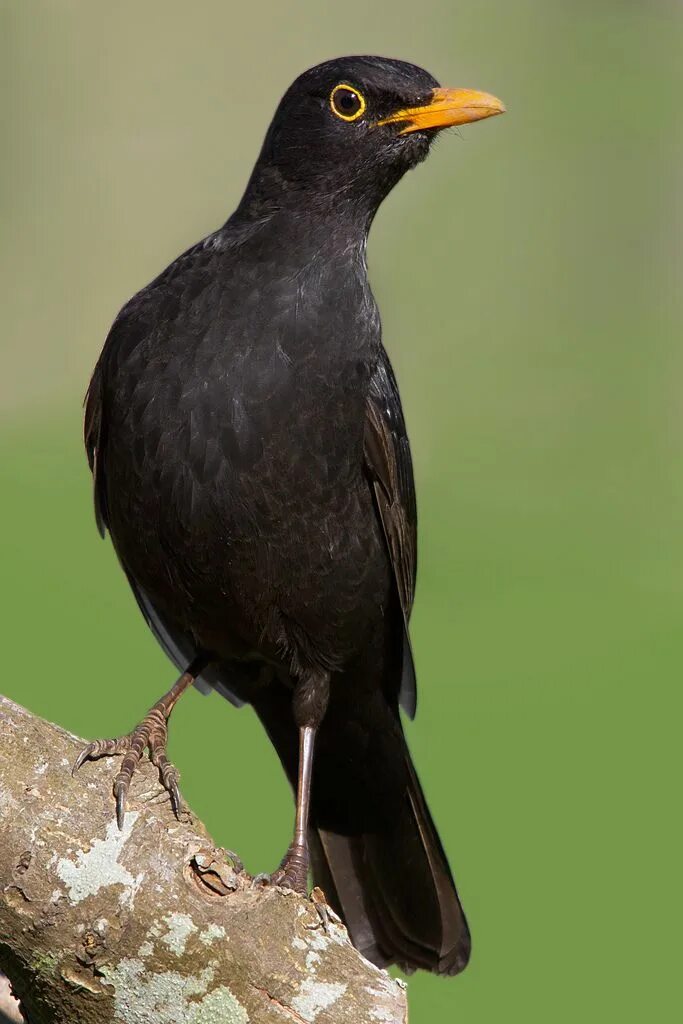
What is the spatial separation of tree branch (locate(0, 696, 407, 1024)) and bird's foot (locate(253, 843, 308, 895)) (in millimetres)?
977

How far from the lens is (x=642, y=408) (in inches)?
515

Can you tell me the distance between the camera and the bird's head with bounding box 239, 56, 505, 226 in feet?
18.0

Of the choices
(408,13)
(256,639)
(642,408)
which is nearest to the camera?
(256,639)

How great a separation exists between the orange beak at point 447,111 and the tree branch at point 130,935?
2.42 m

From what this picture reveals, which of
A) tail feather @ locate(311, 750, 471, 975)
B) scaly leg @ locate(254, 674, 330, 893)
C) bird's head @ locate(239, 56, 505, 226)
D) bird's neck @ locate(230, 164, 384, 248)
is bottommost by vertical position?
tail feather @ locate(311, 750, 471, 975)

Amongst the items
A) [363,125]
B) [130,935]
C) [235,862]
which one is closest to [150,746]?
[235,862]

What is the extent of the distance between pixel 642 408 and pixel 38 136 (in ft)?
18.3

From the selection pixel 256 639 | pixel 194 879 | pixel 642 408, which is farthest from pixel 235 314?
A: pixel 642 408

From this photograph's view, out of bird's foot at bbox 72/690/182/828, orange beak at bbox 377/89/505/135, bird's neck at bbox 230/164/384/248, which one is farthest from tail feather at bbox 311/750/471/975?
orange beak at bbox 377/89/505/135

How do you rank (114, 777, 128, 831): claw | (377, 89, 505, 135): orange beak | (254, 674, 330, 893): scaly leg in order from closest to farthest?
(114, 777, 128, 831): claw → (377, 89, 505, 135): orange beak → (254, 674, 330, 893): scaly leg

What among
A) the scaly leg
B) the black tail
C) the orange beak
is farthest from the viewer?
the black tail

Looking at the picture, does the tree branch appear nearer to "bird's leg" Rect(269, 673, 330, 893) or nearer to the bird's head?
"bird's leg" Rect(269, 673, 330, 893)

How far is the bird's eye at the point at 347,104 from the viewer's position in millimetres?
5512

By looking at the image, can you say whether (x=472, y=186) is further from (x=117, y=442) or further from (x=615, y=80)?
(x=117, y=442)
